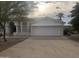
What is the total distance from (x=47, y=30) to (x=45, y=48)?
288mm

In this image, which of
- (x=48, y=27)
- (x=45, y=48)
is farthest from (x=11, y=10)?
(x=45, y=48)

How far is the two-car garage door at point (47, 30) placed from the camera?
12.6ft

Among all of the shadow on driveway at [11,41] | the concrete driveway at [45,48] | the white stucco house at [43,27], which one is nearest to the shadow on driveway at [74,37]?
the concrete driveway at [45,48]

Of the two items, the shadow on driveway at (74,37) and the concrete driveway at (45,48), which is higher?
the shadow on driveway at (74,37)

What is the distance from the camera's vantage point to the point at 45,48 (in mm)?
3838

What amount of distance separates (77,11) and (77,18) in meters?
0.11

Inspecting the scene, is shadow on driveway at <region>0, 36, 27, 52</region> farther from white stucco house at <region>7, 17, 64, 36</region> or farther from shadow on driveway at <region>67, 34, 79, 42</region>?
shadow on driveway at <region>67, 34, 79, 42</region>

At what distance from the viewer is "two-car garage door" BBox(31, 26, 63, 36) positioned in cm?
384

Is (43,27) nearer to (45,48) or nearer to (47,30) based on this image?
(47,30)

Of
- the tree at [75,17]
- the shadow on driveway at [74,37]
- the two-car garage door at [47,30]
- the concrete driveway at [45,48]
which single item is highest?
the tree at [75,17]

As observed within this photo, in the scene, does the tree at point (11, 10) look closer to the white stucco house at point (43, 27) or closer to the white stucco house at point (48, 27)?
the white stucco house at point (43, 27)

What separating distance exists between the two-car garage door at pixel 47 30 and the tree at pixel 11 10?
311 mm

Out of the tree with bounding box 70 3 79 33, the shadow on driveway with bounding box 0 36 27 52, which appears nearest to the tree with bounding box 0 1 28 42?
the shadow on driveway with bounding box 0 36 27 52

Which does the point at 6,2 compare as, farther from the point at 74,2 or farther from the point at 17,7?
the point at 74,2
